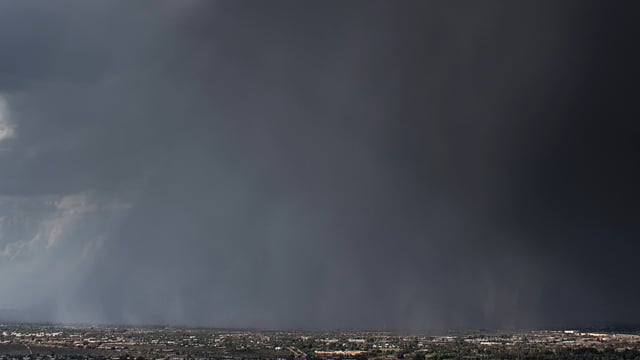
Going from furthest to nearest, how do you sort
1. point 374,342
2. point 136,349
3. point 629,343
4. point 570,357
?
point 374,342
point 629,343
point 136,349
point 570,357

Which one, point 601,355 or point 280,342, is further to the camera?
point 280,342

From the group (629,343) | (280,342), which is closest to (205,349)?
(280,342)

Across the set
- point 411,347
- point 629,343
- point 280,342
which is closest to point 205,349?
point 280,342

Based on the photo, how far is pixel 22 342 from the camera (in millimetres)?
91062

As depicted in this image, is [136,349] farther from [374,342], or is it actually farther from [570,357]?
[570,357]

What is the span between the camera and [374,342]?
94.9 metres

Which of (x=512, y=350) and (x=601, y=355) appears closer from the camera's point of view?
(x=601, y=355)

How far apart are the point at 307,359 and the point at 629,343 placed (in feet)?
134

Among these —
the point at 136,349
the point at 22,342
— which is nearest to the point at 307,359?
the point at 136,349

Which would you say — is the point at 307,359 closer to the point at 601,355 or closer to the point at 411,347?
the point at 411,347

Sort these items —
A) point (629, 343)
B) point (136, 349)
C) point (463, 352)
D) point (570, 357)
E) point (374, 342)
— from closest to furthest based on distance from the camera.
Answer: point (570, 357)
point (463, 352)
point (136, 349)
point (629, 343)
point (374, 342)

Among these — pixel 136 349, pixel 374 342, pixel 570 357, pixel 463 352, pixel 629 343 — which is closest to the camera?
pixel 570 357

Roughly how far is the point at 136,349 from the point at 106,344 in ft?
34.1

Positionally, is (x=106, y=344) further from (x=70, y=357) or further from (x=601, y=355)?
(x=601, y=355)
